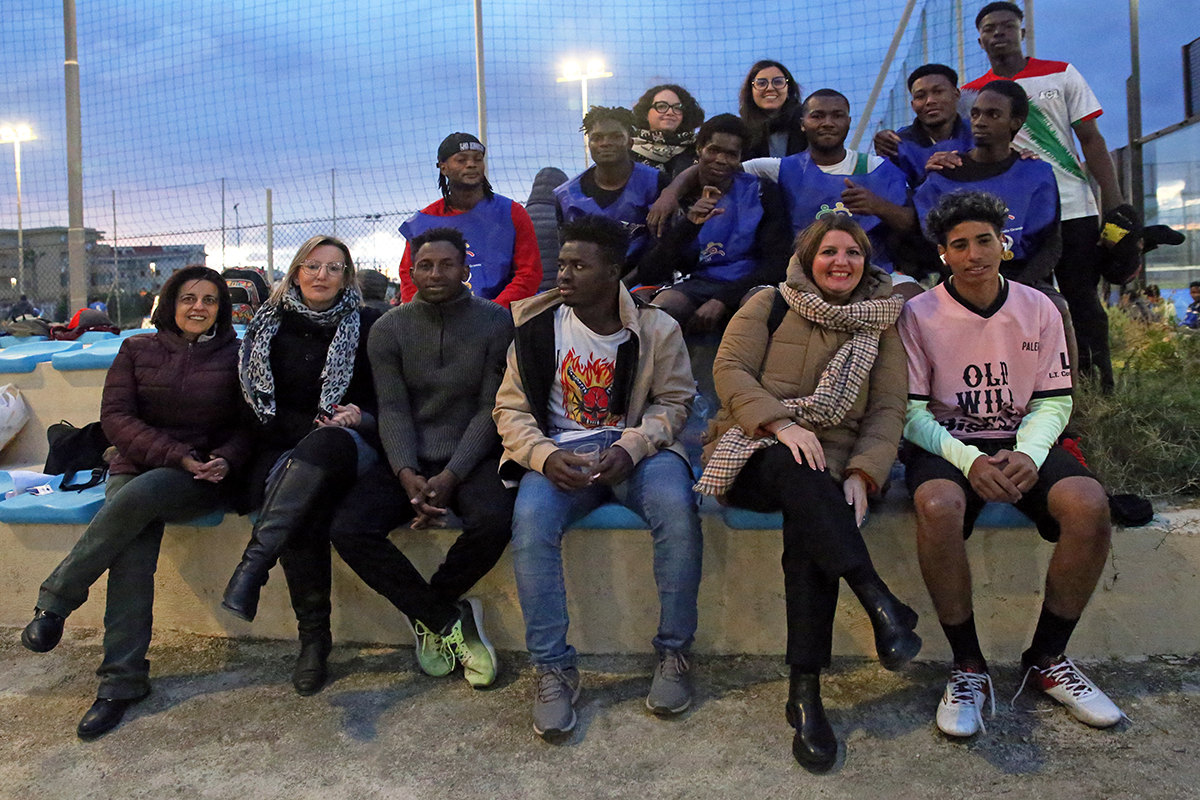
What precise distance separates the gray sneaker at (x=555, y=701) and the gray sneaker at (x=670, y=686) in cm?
24

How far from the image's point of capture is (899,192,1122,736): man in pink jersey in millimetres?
2400

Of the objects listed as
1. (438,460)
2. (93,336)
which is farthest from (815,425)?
(93,336)

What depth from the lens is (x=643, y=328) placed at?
9.66ft

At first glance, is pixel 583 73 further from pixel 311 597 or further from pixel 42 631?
pixel 42 631

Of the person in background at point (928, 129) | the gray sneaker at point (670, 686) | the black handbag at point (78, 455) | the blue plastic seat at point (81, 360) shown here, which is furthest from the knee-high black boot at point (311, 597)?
the person in background at point (928, 129)

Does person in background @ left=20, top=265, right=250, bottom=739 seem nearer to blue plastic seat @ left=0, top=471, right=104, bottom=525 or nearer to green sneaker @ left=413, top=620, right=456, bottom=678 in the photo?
blue plastic seat @ left=0, top=471, right=104, bottom=525

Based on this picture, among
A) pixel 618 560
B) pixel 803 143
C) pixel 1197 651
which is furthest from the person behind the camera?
pixel 803 143

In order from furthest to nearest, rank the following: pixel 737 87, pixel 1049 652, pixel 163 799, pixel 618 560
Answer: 1. pixel 737 87
2. pixel 618 560
3. pixel 1049 652
4. pixel 163 799

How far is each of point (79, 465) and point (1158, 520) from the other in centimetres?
410

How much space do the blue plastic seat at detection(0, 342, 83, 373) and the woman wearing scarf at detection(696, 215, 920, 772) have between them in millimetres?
4253

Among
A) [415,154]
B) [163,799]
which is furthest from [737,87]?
[163,799]

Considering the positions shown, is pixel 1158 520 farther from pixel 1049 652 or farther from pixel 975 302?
pixel 975 302

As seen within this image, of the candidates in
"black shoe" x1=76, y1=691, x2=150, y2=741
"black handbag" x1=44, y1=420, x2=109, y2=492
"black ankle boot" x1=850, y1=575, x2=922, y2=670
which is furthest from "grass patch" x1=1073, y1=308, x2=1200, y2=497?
"black handbag" x1=44, y1=420, x2=109, y2=492

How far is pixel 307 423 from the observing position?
3.14 meters
